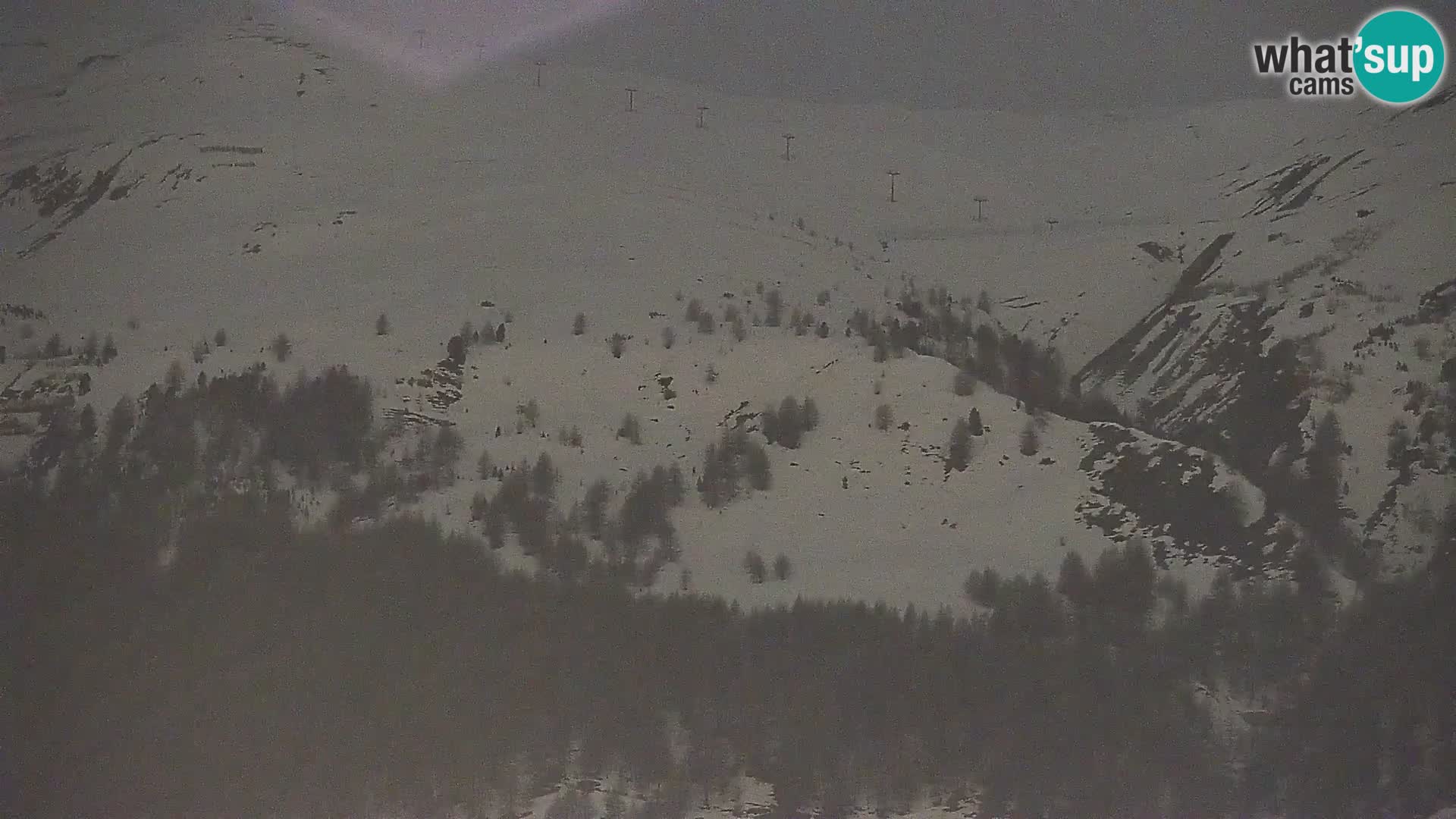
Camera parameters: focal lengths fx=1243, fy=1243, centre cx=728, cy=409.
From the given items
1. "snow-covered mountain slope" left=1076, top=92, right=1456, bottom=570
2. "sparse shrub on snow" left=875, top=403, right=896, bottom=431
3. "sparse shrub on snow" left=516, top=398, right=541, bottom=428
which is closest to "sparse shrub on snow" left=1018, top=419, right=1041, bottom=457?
"snow-covered mountain slope" left=1076, top=92, right=1456, bottom=570

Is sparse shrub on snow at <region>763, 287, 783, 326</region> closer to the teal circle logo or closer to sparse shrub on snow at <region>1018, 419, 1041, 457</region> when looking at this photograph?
sparse shrub on snow at <region>1018, 419, 1041, 457</region>

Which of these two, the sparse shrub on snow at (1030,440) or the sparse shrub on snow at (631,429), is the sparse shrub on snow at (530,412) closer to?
the sparse shrub on snow at (631,429)

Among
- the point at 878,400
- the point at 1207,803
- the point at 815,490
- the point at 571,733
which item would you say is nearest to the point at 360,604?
the point at 571,733

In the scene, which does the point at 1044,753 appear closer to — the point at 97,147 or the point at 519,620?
the point at 519,620

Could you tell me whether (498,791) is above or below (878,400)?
below

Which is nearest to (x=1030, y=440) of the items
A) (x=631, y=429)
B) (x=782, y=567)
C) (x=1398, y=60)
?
(x=782, y=567)

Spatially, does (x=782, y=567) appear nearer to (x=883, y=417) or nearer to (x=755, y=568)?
(x=755, y=568)
